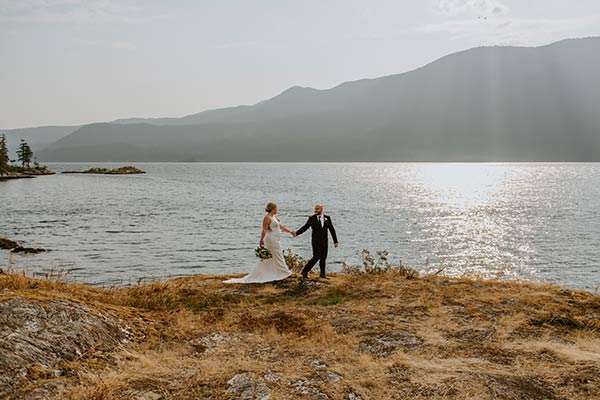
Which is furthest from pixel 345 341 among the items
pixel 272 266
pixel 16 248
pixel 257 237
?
pixel 257 237

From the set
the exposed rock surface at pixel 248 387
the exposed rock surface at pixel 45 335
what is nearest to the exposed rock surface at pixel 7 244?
the exposed rock surface at pixel 45 335

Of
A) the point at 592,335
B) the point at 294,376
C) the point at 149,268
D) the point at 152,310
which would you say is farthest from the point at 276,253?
the point at 149,268

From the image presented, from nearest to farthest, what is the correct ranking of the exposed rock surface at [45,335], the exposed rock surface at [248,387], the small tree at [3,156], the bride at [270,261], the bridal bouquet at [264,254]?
1. the exposed rock surface at [248,387]
2. the exposed rock surface at [45,335]
3. the bridal bouquet at [264,254]
4. the bride at [270,261]
5. the small tree at [3,156]

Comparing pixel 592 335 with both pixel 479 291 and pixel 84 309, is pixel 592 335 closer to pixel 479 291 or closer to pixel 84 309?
pixel 479 291

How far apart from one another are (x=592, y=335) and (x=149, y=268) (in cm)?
3030

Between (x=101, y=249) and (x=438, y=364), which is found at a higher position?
(x=438, y=364)

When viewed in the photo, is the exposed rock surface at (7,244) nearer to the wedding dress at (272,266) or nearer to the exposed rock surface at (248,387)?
the wedding dress at (272,266)

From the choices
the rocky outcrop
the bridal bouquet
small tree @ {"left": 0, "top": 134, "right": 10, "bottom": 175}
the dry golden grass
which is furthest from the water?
small tree @ {"left": 0, "top": 134, "right": 10, "bottom": 175}

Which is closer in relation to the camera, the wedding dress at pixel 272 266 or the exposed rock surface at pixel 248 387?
the exposed rock surface at pixel 248 387

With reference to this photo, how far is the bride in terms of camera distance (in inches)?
672

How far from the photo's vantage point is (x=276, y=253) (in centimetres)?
1720

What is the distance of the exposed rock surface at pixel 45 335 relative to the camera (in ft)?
25.3

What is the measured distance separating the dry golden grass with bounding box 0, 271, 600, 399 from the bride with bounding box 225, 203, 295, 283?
0.92m

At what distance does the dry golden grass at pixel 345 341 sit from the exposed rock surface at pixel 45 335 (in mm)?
332
